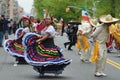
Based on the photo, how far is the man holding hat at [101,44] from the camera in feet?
49.6

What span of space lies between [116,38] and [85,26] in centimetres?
573

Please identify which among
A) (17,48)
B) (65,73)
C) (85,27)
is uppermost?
(85,27)

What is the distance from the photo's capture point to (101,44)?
50.1 feet

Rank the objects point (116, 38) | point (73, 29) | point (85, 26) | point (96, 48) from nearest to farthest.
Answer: point (96, 48) → point (85, 26) → point (116, 38) → point (73, 29)

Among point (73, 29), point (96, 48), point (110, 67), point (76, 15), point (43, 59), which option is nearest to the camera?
point (43, 59)

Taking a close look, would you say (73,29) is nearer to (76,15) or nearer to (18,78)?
(18,78)

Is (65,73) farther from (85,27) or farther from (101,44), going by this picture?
(85,27)

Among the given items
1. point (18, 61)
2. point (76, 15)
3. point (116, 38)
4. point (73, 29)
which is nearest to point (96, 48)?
point (18, 61)

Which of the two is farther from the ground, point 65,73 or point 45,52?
point 45,52

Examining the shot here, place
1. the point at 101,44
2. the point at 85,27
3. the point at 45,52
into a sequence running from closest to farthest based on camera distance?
the point at 45,52 < the point at 101,44 < the point at 85,27

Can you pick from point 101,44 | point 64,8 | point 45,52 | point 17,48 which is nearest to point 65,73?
point 101,44

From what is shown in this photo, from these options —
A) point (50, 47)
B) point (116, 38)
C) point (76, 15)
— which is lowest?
point (76, 15)

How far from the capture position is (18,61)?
1923 cm

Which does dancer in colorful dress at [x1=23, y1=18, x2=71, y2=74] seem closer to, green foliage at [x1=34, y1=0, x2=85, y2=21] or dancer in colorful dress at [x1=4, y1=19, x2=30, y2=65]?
dancer in colorful dress at [x1=4, y1=19, x2=30, y2=65]
